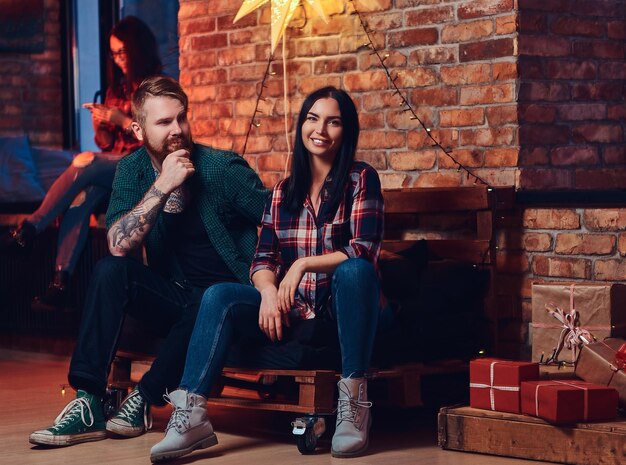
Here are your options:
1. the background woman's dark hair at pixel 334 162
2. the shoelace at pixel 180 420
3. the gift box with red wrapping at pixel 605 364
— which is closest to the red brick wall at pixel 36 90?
the background woman's dark hair at pixel 334 162

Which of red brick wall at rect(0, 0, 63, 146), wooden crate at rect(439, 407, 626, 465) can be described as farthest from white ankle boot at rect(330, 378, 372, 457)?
red brick wall at rect(0, 0, 63, 146)

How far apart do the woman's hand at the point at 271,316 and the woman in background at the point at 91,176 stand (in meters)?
2.02

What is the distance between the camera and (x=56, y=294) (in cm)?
549

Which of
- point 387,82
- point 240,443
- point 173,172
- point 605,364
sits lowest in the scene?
point 240,443

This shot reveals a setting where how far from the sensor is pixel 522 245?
4.14 m

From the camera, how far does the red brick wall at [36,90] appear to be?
7.65 metres

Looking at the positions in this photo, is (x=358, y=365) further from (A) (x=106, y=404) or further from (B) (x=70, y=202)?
(B) (x=70, y=202)

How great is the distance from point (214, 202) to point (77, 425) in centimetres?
79

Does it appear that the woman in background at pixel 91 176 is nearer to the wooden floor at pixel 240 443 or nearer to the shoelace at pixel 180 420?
the wooden floor at pixel 240 443

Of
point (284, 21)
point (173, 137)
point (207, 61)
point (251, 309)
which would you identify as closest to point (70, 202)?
point (207, 61)

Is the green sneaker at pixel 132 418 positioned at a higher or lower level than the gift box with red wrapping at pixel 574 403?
lower

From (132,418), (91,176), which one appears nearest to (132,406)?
(132,418)

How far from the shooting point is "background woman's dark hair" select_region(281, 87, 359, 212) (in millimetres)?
3523

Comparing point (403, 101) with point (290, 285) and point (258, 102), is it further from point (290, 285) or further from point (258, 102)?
point (290, 285)
